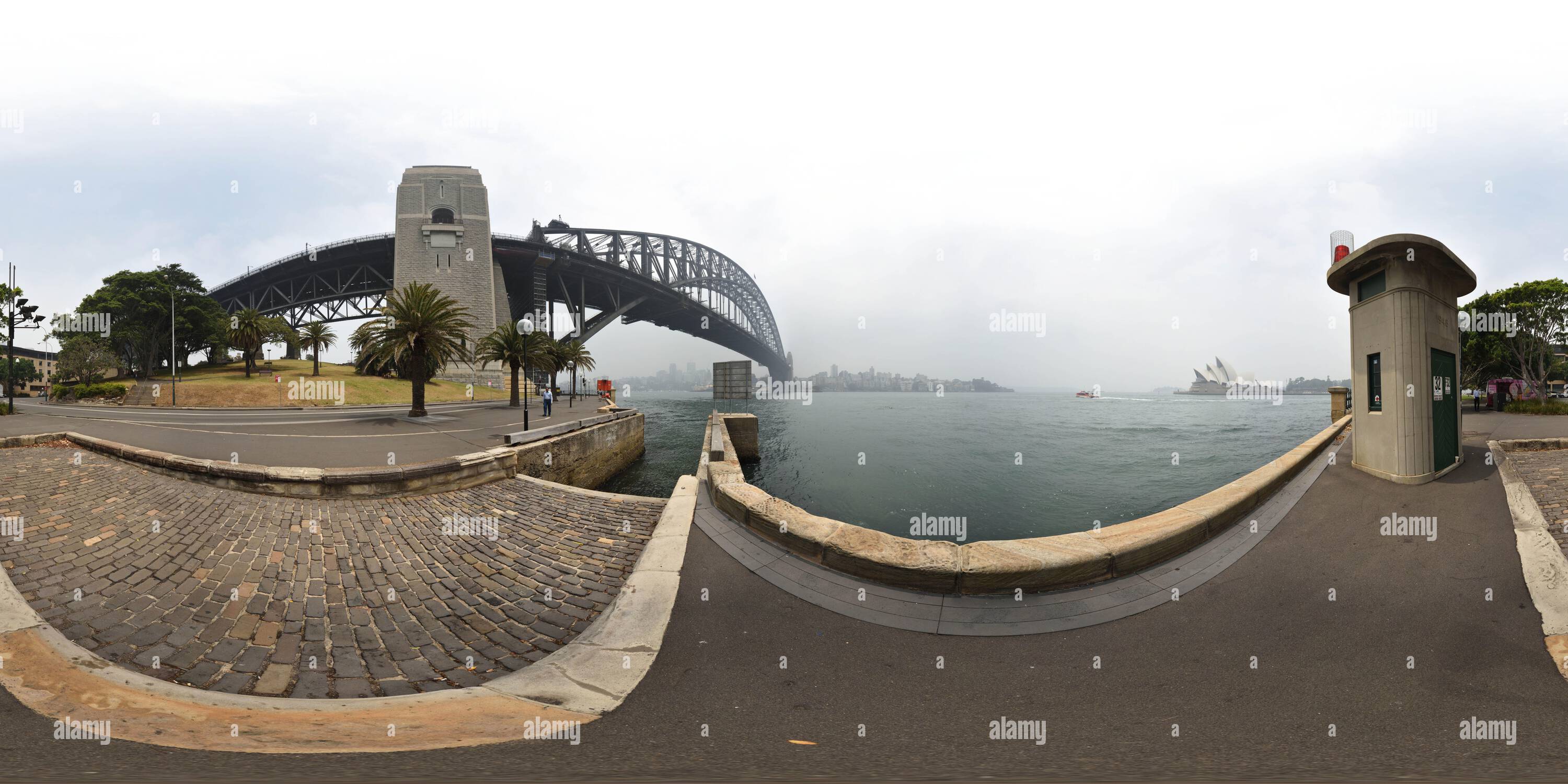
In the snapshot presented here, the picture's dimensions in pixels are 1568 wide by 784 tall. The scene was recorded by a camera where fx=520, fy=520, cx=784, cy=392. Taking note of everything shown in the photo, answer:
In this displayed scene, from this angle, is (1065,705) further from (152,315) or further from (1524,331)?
(152,315)

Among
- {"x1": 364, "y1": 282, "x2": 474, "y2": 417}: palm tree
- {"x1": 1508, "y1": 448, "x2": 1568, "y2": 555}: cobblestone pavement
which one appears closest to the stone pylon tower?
{"x1": 364, "y1": 282, "x2": 474, "y2": 417}: palm tree

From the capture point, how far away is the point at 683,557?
5.61 meters

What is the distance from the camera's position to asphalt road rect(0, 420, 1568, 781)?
9.70 feet

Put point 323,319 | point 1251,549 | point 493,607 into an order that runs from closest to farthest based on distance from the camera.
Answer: point 493,607, point 1251,549, point 323,319

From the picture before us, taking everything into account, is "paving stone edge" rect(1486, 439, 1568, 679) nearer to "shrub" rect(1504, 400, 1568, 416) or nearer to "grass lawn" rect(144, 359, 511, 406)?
"shrub" rect(1504, 400, 1568, 416)

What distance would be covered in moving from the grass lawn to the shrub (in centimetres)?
5683

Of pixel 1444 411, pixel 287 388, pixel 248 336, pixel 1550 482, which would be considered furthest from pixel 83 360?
pixel 1550 482

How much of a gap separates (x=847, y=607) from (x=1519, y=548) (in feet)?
23.3

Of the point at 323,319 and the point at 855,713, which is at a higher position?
the point at 323,319

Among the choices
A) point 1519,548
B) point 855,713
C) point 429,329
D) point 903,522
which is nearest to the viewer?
point 855,713

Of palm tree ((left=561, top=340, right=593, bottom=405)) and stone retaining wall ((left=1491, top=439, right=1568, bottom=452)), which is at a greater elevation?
palm tree ((left=561, top=340, right=593, bottom=405))

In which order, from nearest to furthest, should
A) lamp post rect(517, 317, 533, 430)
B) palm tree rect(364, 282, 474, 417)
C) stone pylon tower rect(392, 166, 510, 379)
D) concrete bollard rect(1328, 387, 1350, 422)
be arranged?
lamp post rect(517, 317, 533, 430), palm tree rect(364, 282, 474, 417), concrete bollard rect(1328, 387, 1350, 422), stone pylon tower rect(392, 166, 510, 379)

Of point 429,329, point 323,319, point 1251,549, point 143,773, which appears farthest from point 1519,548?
point 323,319

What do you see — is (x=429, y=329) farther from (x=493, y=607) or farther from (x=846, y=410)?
(x=846, y=410)
